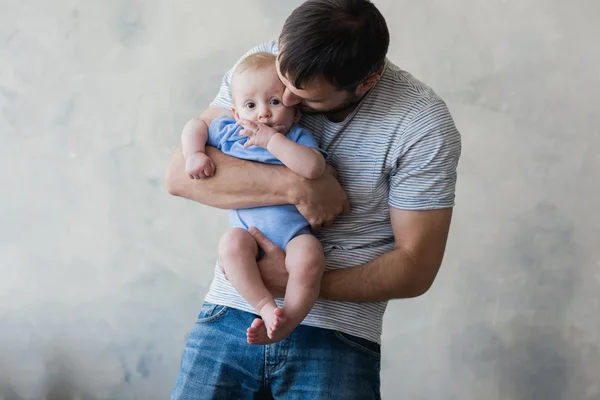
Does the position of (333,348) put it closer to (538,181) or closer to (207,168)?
(207,168)

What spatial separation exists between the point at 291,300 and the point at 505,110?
1094 mm

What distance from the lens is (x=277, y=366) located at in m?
1.48

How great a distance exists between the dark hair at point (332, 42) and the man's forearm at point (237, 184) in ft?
0.70

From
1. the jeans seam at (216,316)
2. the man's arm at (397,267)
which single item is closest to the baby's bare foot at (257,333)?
the man's arm at (397,267)

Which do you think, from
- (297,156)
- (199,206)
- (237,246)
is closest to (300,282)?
(237,246)

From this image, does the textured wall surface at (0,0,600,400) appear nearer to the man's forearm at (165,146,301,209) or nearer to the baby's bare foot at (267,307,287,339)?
the man's forearm at (165,146,301,209)

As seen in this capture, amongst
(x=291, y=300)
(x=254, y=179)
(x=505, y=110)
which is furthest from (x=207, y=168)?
(x=505, y=110)

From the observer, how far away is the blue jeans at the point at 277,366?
147 cm

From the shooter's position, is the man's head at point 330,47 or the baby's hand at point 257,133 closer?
the man's head at point 330,47

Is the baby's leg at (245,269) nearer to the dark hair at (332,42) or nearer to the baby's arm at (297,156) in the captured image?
the baby's arm at (297,156)

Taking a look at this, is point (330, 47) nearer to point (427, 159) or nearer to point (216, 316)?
point (427, 159)

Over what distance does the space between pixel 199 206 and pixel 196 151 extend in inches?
33.8

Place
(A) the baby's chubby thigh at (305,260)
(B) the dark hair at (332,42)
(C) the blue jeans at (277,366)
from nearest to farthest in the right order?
(B) the dark hair at (332,42), (A) the baby's chubby thigh at (305,260), (C) the blue jeans at (277,366)

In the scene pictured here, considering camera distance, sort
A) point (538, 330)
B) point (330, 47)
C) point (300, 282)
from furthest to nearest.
A: point (538, 330), point (300, 282), point (330, 47)
